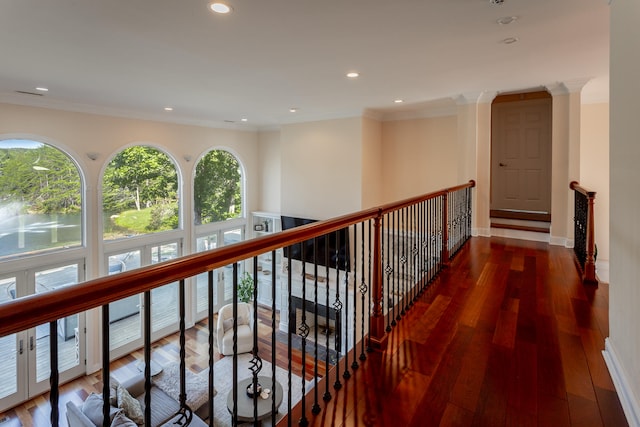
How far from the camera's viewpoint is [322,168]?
728 centimetres

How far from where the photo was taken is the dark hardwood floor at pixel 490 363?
166 centimetres

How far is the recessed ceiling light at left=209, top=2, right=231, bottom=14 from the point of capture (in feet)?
7.88

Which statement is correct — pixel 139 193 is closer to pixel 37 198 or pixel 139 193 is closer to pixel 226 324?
pixel 37 198

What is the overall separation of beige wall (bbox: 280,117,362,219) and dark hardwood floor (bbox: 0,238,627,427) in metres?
3.61

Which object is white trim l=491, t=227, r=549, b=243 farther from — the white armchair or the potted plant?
the potted plant

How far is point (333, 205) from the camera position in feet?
23.6

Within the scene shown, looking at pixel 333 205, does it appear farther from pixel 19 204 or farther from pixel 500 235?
pixel 19 204

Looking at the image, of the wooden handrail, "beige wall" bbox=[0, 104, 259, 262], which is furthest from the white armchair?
the wooden handrail

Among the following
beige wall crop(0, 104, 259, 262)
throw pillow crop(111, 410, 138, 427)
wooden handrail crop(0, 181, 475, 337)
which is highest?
beige wall crop(0, 104, 259, 262)

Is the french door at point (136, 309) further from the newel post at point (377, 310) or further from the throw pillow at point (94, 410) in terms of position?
the newel post at point (377, 310)

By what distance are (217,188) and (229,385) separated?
4640 mm

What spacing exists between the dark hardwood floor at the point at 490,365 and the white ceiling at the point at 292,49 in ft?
7.93

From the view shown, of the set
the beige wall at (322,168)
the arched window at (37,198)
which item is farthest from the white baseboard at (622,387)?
the arched window at (37,198)

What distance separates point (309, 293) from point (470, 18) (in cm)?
637
